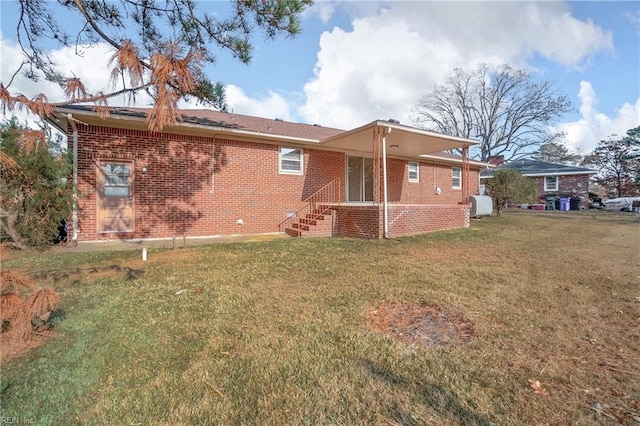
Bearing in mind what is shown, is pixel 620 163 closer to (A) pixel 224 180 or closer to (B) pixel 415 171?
(B) pixel 415 171

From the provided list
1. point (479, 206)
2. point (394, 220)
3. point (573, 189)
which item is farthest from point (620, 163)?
point (394, 220)

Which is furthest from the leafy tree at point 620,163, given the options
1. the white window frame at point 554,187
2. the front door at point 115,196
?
the front door at point 115,196

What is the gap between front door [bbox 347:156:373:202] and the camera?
12.7 meters

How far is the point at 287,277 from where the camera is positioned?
4.73 m

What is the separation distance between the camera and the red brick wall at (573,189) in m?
24.8

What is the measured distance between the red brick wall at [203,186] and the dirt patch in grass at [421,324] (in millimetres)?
5099

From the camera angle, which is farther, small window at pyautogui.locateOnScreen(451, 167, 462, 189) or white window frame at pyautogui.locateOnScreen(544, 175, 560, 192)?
white window frame at pyautogui.locateOnScreen(544, 175, 560, 192)

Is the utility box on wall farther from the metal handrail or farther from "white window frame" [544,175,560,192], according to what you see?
"white window frame" [544,175,560,192]

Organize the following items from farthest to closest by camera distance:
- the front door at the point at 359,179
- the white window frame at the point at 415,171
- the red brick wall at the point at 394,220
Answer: the white window frame at the point at 415,171, the front door at the point at 359,179, the red brick wall at the point at 394,220

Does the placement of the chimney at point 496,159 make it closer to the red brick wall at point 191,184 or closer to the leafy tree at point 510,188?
the leafy tree at point 510,188

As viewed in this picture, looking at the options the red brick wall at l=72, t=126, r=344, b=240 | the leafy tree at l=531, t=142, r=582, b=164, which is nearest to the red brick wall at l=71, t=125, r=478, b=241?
the red brick wall at l=72, t=126, r=344, b=240

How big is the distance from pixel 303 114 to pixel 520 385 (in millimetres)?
17287

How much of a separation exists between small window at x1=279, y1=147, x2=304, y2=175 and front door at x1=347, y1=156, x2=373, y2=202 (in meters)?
2.43

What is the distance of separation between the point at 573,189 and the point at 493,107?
11.1 meters
